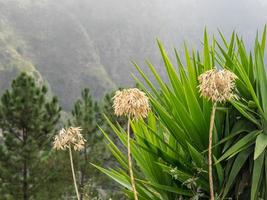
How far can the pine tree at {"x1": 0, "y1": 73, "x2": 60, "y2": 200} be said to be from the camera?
17.8 metres

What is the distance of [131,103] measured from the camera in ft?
9.70

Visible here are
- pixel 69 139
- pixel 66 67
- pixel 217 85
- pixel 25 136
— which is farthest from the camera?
pixel 66 67

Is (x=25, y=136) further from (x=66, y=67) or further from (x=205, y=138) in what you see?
(x=66, y=67)

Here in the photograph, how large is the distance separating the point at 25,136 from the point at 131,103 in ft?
54.5

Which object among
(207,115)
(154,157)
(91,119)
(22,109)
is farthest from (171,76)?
(91,119)

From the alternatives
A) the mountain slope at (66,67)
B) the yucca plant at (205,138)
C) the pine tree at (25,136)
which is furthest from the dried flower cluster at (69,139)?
the mountain slope at (66,67)

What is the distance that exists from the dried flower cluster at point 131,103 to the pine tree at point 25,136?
15.1m

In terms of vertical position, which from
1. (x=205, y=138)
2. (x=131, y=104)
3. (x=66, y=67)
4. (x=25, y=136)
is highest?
(x=66, y=67)

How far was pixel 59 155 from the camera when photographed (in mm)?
21531

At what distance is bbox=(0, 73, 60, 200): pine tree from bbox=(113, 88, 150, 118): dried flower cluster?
49.4ft

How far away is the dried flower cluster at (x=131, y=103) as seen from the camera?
295cm

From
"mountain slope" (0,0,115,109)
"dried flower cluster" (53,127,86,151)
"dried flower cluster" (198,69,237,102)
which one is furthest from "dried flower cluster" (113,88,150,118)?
"mountain slope" (0,0,115,109)

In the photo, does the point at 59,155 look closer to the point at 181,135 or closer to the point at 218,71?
the point at 181,135

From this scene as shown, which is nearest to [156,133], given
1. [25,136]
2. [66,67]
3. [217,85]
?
[217,85]
